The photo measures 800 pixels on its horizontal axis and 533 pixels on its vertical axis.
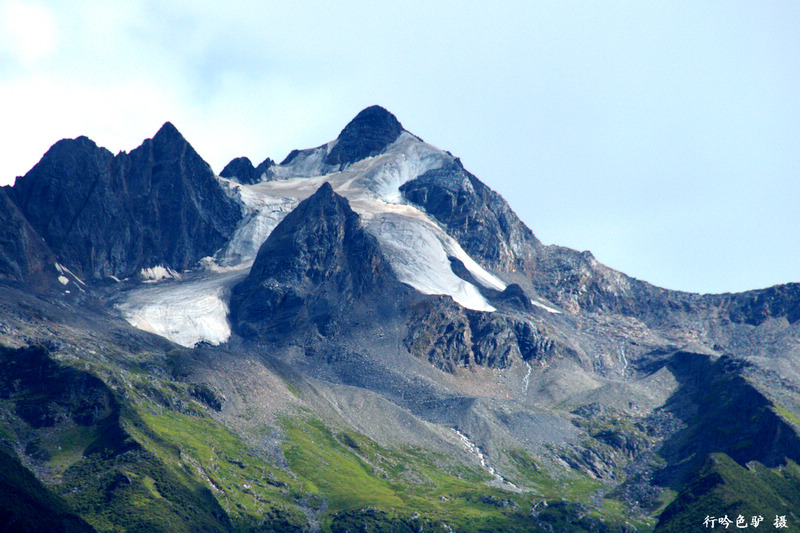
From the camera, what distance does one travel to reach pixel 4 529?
565ft

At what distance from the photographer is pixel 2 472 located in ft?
613

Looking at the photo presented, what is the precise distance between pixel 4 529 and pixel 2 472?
18.3m

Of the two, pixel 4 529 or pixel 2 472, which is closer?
pixel 4 529

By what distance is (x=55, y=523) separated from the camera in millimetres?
185375

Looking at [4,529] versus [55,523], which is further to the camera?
[55,523]

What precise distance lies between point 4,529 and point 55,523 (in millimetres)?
14476

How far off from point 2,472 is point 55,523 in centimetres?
1675
